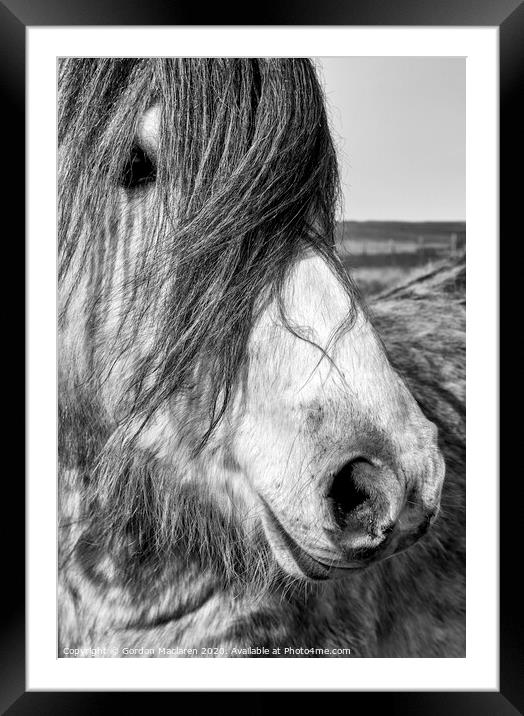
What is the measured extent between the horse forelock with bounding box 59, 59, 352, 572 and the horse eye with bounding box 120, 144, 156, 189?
1 cm

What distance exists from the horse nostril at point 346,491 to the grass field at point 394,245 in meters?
0.29

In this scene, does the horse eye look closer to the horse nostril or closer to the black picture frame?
the black picture frame

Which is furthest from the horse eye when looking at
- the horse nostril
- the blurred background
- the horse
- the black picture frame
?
the horse nostril

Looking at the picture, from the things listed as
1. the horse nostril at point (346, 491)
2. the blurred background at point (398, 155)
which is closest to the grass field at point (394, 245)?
→ the blurred background at point (398, 155)

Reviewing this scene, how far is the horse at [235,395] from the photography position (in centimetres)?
76

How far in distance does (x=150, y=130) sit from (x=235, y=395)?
431 mm

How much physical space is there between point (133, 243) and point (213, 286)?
145 mm

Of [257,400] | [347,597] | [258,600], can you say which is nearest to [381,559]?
[347,597]

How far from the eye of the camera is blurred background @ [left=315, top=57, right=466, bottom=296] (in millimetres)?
837

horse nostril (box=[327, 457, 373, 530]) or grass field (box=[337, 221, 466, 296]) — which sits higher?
grass field (box=[337, 221, 466, 296])
